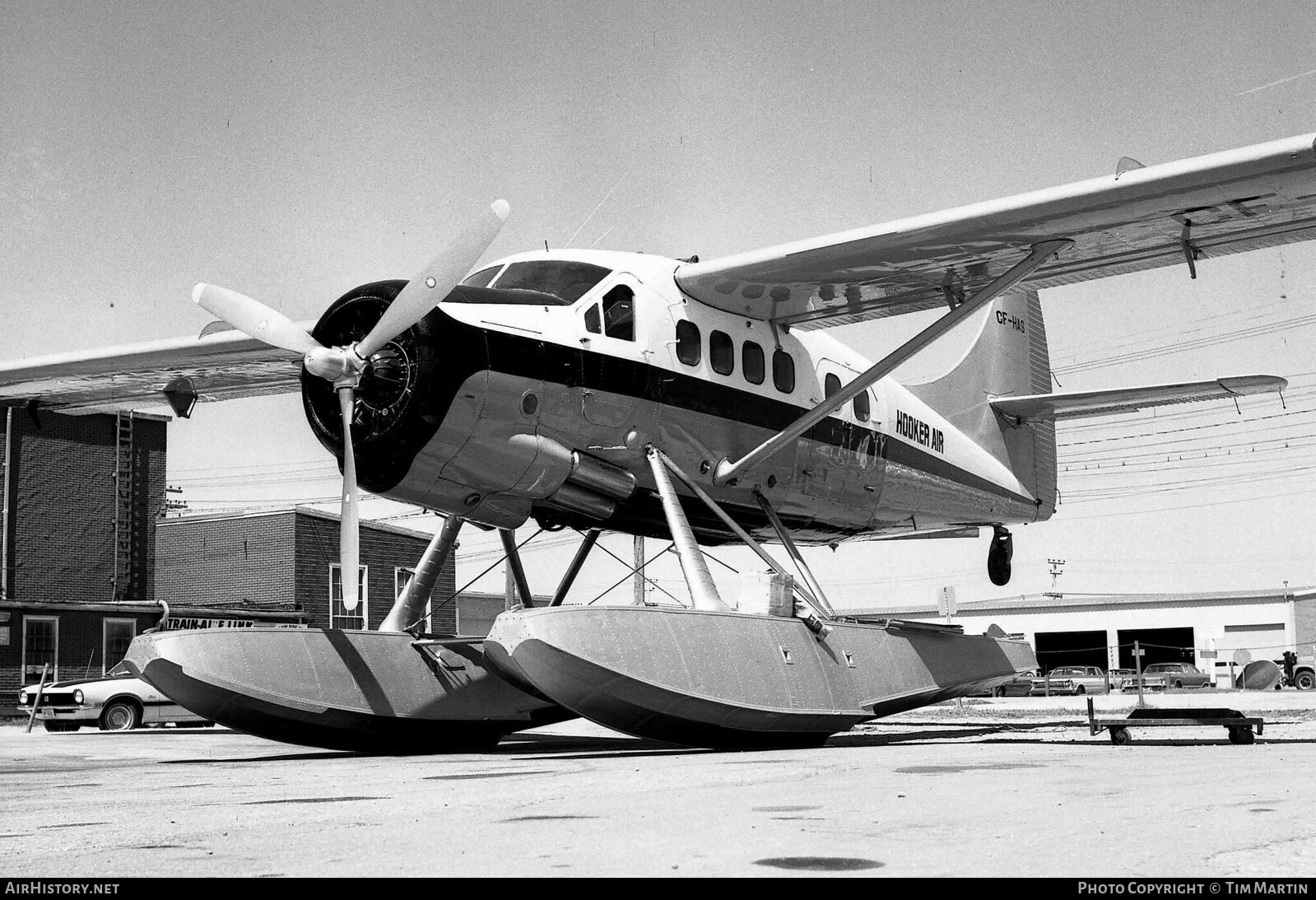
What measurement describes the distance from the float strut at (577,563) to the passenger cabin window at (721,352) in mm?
2351

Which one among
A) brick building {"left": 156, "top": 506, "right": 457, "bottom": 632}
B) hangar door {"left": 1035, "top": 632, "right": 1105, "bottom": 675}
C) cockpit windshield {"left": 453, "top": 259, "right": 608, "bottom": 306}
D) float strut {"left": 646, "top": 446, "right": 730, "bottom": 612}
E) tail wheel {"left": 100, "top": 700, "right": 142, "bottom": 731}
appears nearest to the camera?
float strut {"left": 646, "top": 446, "right": 730, "bottom": 612}

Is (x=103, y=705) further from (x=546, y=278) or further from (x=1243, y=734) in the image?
(x=1243, y=734)

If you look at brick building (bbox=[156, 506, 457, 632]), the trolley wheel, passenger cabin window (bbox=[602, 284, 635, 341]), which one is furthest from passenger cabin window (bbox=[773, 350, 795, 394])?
brick building (bbox=[156, 506, 457, 632])

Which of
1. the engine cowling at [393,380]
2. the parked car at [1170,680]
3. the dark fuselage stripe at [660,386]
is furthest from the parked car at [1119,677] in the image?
the engine cowling at [393,380]

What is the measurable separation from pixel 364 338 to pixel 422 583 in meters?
4.27

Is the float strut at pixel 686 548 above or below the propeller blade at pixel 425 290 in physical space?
below

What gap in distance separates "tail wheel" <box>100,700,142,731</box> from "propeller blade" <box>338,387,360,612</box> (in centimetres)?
1572

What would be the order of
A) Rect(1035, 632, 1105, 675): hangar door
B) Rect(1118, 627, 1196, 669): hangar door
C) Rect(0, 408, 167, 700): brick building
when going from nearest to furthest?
Rect(0, 408, 167, 700): brick building, Rect(1118, 627, 1196, 669): hangar door, Rect(1035, 632, 1105, 675): hangar door

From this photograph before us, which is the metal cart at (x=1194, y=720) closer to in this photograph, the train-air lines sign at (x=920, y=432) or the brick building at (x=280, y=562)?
the train-air lines sign at (x=920, y=432)

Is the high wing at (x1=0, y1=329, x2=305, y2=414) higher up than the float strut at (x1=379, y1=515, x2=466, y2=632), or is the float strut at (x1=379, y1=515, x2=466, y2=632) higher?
the high wing at (x1=0, y1=329, x2=305, y2=414)

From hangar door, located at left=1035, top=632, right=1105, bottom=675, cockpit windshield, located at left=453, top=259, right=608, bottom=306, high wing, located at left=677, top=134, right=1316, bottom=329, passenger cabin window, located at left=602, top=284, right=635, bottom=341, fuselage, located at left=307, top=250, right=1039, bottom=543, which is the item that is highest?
high wing, located at left=677, top=134, right=1316, bottom=329

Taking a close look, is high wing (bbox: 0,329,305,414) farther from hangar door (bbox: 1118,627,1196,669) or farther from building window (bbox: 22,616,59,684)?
hangar door (bbox: 1118,627,1196,669)

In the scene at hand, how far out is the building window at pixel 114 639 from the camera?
3403 centimetres

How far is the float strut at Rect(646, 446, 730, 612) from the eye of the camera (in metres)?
13.5
